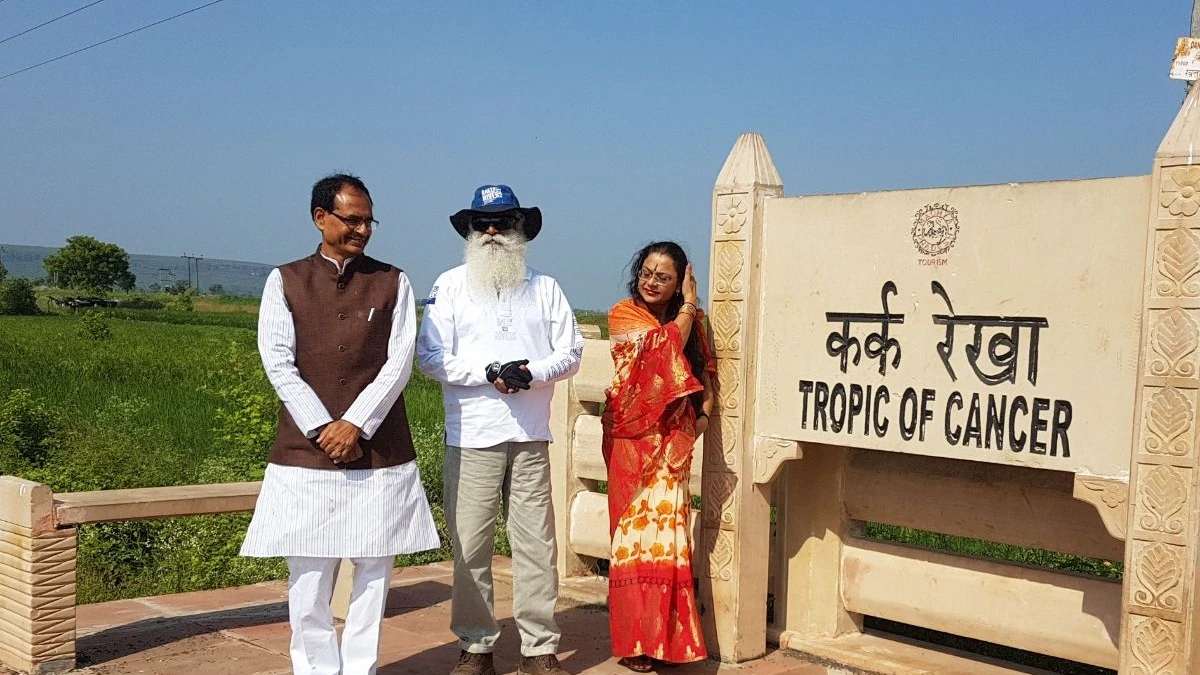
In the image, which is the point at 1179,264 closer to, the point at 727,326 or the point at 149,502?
the point at 727,326

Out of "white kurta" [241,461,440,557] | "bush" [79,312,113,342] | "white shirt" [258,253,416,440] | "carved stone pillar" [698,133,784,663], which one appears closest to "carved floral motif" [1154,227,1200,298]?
"carved stone pillar" [698,133,784,663]

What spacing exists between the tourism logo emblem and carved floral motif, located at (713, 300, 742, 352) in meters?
0.81

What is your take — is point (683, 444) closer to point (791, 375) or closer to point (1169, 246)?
point (791, 375)

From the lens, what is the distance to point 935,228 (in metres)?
4.26

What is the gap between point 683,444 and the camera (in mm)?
4668

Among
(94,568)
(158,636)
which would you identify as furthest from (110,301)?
(158,636)

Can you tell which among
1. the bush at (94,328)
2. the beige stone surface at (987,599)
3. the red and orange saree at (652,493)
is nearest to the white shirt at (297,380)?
the red and orange saree at (652,493)

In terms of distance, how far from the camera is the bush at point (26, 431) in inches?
435

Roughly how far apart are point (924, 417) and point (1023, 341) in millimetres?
455

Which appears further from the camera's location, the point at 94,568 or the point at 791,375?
the point at 94,568

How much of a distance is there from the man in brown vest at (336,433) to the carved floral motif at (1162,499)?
2363mm

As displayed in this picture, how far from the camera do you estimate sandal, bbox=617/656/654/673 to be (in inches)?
184

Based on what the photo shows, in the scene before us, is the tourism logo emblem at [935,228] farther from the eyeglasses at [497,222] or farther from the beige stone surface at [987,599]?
the eyeglasses at [497,222]

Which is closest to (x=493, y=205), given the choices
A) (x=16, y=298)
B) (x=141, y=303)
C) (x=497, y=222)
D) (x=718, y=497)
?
(x=497, y=222)
